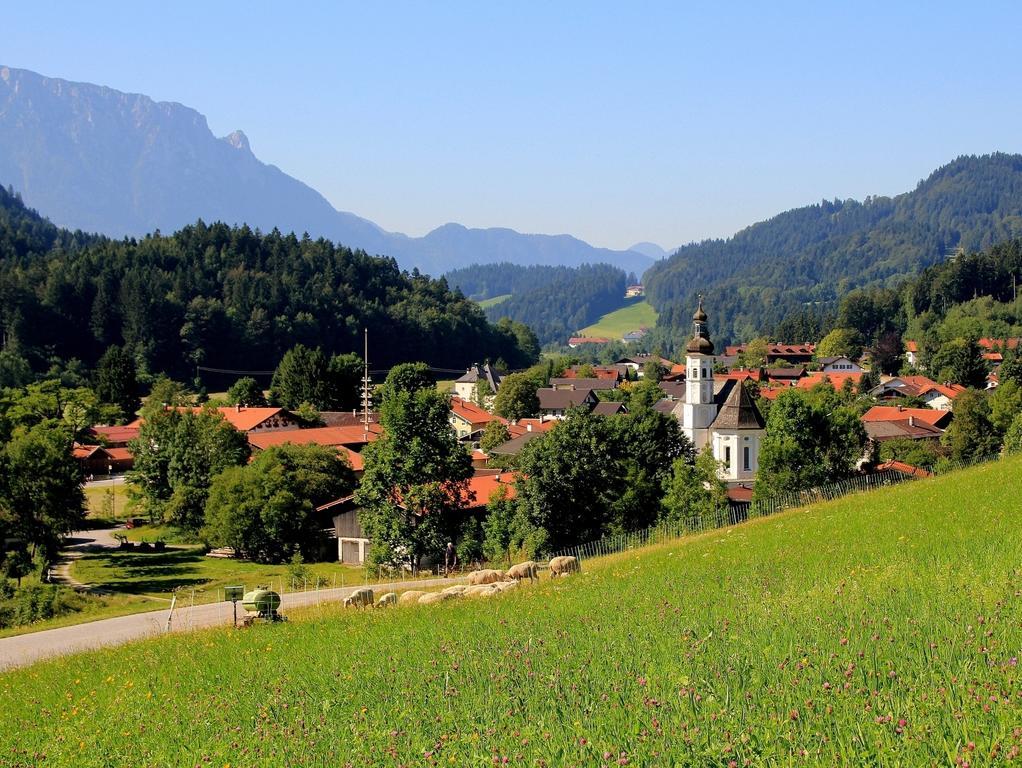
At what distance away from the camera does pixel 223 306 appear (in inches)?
5743

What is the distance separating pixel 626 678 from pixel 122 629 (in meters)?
21.1

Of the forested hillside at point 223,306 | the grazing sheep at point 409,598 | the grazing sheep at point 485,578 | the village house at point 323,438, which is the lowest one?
the village house at point 323,438

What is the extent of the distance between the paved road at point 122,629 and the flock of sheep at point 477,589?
3130mm

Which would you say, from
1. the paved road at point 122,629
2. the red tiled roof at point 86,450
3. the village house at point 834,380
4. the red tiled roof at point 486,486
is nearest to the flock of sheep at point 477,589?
the paved road at point 122,629

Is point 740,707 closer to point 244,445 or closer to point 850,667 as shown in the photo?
point 850,667

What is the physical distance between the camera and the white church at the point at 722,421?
2259 inches

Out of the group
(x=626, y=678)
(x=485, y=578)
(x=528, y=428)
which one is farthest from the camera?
(x=528, y=428)

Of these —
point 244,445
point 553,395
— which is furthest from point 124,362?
point 244,445

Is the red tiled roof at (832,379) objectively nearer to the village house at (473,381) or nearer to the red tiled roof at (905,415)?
the red tiled roof at (905,415)

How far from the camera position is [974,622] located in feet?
35.2

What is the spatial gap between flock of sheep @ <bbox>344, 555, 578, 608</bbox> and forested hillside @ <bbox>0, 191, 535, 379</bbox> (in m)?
95.4

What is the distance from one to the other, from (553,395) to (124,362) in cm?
4221

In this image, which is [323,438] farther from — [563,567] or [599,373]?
[599,373]

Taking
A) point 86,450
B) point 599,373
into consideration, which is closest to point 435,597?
point 86,450
